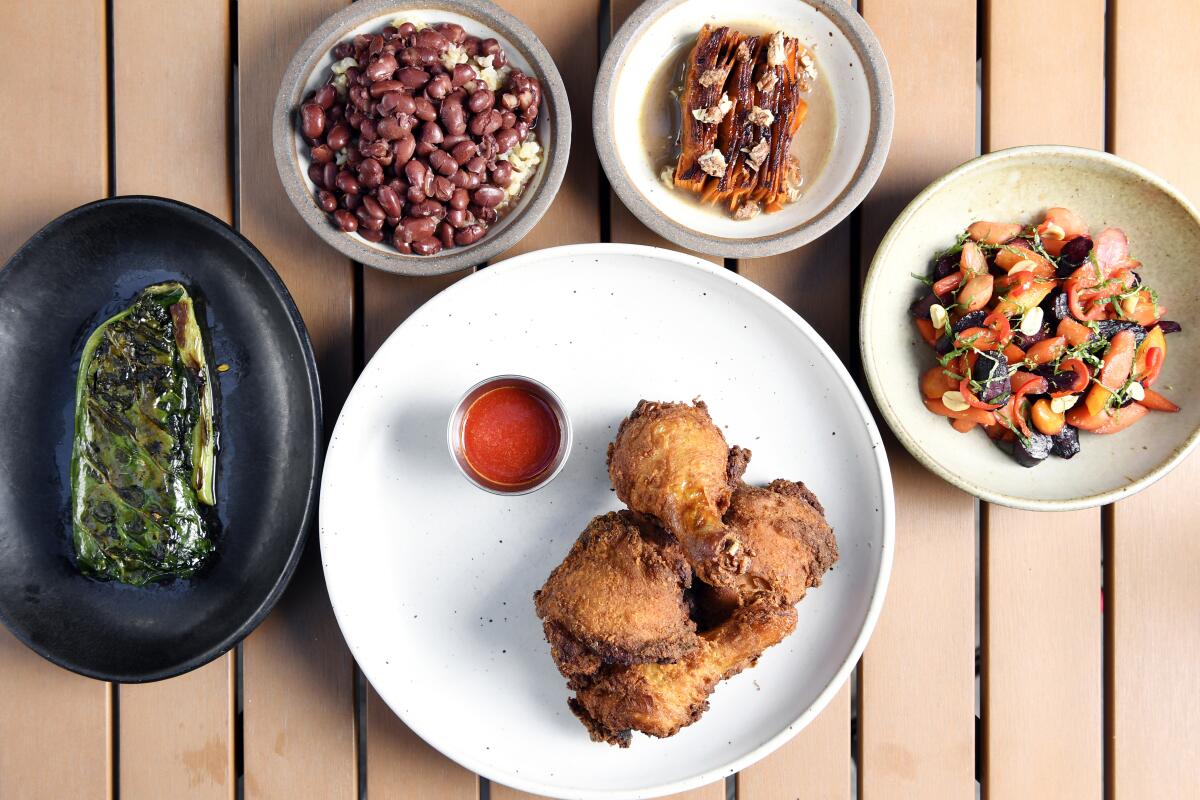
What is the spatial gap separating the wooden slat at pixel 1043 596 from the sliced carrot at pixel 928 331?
0.63 meters

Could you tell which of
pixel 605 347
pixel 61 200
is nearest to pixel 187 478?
pixel 61 200

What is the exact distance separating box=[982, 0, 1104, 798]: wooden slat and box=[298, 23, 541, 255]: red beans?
1.56 m

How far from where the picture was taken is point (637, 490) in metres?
1.98

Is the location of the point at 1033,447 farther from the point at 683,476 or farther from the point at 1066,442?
the point at 683,476

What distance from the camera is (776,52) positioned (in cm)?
212

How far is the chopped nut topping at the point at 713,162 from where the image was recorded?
6.96 ft

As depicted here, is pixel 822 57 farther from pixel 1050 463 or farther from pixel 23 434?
pixel 23 434

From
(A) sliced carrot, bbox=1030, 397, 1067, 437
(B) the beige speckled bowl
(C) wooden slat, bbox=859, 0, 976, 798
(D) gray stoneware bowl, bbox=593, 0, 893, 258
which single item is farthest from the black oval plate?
(A) sliced carrot, bbox=1030, 397, 1067, 437

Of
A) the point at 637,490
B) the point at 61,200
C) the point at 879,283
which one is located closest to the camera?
the point at 637,490

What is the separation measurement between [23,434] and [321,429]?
35.0 inches

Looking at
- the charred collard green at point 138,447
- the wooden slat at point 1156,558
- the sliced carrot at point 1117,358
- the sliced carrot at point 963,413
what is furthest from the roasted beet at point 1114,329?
the charred collard green at point 138,447

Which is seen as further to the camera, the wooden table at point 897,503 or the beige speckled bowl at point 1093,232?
the wooden table at point 897,503

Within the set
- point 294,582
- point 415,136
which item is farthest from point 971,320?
point 294,582

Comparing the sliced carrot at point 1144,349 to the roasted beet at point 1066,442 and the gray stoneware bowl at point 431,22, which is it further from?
the gray stoneware bowl at point 431,22
